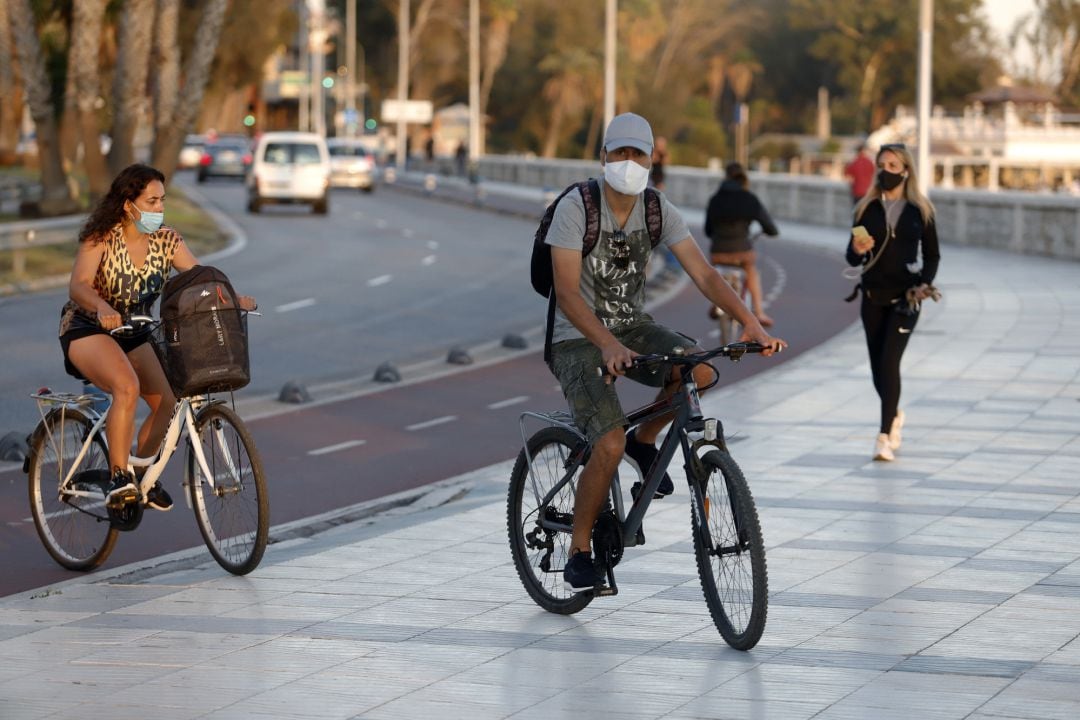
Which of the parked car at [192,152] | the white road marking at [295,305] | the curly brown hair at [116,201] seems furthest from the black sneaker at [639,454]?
the parked car at [192,152]

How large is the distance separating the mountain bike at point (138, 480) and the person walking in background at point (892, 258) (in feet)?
14.6

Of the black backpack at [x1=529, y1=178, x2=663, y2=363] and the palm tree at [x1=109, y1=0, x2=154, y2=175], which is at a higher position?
the palm tree at [x1=109, y1=0, x2=154, y2=175]

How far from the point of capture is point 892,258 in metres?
11.2

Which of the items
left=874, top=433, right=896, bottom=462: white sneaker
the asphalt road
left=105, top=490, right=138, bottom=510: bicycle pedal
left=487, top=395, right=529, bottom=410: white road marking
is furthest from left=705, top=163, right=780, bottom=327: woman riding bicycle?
left=105, top=490, right=138, bottom=510: bicycle pedal

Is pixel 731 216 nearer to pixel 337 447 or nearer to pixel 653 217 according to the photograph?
pixel 337 447

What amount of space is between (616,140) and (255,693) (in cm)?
225

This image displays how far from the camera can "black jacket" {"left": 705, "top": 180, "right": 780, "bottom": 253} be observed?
1781 cm

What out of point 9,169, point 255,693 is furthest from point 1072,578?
point 9,169

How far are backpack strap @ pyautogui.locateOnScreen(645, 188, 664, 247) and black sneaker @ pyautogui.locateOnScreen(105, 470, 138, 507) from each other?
2614 mm

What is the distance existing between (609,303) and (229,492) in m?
2.04

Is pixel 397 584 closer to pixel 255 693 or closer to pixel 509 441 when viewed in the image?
pixel 255 693

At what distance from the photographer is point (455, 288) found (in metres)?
26.0

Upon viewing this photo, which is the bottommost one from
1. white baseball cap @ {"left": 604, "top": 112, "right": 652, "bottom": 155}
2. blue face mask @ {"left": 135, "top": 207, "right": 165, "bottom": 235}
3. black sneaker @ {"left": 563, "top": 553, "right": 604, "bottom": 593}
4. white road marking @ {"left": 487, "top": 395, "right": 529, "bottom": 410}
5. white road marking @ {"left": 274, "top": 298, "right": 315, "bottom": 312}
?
white road marking @ {"left": 487, "top": 395, "right": 529, "bottom": 410}

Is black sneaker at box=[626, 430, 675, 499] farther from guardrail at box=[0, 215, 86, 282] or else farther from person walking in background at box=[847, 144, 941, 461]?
guardrail at box=[0, 215, 86, 282]
